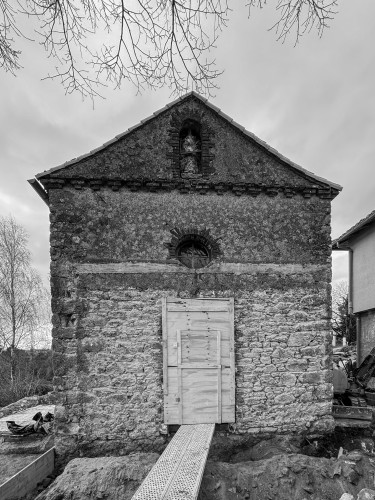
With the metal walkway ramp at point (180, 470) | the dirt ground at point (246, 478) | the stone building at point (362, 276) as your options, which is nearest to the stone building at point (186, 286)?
the metal walkway ramp at point (180, 470)

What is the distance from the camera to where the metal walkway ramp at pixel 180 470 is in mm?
4156

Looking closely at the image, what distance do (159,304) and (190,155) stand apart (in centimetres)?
325

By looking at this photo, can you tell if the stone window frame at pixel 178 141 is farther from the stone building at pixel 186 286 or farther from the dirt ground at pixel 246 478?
the dirt ground at pixel 246 478

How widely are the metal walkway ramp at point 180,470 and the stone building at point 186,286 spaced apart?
0.73 m

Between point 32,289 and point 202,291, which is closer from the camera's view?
point 202,291

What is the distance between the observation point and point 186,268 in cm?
677

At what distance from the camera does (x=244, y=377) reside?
6.70 m

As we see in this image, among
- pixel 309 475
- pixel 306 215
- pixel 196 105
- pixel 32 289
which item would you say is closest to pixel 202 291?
pixel 306 215

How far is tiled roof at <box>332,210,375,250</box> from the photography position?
11.0 m

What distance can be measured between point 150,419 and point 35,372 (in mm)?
13785

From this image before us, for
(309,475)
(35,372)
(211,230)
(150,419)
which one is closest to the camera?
(309,475)

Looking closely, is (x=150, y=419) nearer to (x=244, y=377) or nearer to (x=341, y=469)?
(x=244, y=377)

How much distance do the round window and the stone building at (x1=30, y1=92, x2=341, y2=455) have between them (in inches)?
0.9

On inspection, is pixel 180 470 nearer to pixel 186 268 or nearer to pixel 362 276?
pixel 186 268
